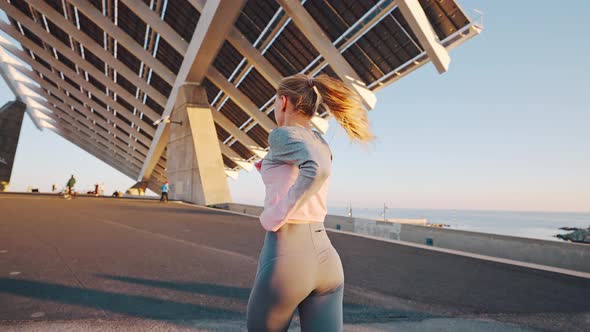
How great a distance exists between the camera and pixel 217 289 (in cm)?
361

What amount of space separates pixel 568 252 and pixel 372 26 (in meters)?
10.1

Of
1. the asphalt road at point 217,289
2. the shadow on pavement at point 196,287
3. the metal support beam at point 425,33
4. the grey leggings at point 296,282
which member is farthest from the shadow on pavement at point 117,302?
the metal support beam at point 425,33

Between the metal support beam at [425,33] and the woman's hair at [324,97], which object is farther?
the metal support beam at [425,33]

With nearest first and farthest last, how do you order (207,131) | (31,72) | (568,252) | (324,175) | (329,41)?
1. (324,175)
2. (568,252)
3. (329,41)
4. (207,131)
5. (31,72)

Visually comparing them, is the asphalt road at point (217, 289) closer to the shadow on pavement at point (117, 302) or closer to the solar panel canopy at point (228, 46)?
the shadow on pavement at point (117, 302)

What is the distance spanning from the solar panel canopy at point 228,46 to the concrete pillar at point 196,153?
1102 mm

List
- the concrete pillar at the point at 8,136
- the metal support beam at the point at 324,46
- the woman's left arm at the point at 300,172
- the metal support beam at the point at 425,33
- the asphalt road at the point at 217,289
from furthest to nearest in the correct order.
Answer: the concrete pillar at the point at 8,136 < the metal support beam at the point at 324,46 < the metal support beam at the point at 425,33 < the asphalt road at the point at 217,289 < the woman's left arm at the point at 300,172

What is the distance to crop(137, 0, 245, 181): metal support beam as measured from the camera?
14648 millimetres

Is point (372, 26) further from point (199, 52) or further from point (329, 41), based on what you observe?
point (199, 52)

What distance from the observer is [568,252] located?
558 centimetres

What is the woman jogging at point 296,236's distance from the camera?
1.32 meters

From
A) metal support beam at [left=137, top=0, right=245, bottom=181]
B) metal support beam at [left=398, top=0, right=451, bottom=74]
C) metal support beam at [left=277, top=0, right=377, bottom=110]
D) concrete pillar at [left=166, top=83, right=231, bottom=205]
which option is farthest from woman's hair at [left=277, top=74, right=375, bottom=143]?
concrete pillar at [left=166, top=83, right=231, bottom=205]

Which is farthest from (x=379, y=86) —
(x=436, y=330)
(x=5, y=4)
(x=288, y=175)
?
(x=5, y=4)

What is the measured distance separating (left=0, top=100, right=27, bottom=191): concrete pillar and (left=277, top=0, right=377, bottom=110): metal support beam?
3393 centimetres
